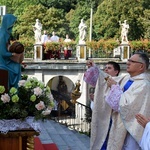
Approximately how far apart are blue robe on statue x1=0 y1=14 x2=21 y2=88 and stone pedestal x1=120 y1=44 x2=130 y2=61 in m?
15.6

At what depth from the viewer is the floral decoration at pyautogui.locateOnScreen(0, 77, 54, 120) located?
13.1 feet

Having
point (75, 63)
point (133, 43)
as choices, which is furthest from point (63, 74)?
point (133, 43)

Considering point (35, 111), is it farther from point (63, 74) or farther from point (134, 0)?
point (134, 0)

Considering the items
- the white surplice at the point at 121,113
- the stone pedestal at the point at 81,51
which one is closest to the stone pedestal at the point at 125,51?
the stone pedestal at the point at 81,51

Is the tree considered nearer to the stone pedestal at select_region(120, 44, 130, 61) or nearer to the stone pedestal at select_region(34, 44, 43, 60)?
the stone pedestal at select_region(120, 44, 130, 61)

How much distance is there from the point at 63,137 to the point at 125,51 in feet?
40.0

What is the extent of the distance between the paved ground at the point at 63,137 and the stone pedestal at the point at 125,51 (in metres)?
10.1

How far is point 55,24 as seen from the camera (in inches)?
1355

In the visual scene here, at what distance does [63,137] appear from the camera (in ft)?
27.9

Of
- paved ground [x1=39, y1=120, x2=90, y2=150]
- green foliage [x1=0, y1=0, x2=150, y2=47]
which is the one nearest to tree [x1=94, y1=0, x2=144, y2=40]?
green foliage [x1=0, y1=0, x2=150, y2=47]

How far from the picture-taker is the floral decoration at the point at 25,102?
13.1ft

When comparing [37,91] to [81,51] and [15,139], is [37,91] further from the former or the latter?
[81,51]

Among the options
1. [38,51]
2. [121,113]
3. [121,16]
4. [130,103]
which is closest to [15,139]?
[121,113]

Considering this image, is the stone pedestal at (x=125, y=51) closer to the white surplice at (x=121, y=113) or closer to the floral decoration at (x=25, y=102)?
the white surplice at (x=121, y=113)
